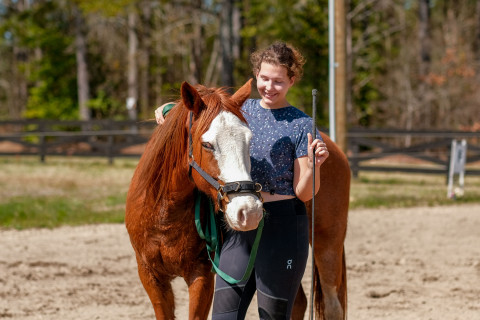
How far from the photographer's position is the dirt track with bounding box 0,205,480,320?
5.12 m

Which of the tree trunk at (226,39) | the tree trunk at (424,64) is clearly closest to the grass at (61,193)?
the tree trunk at (226,39)

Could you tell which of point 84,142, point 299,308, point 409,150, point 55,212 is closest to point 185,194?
point 299,308

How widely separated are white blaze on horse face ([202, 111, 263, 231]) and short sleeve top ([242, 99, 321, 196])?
0.18 meters

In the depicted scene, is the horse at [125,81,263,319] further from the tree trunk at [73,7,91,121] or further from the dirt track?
the tree trunk at [73,7,91,121]

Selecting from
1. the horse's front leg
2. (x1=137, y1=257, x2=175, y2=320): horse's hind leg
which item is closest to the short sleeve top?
the horse's front leg

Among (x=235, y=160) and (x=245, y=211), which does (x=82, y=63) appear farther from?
(x=245, y=211)

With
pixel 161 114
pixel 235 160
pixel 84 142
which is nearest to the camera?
pixel 235 160

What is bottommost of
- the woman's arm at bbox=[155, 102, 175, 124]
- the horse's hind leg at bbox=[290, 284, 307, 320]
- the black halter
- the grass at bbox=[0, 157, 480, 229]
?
the grass at bbox=[0, 157, 480, 229]

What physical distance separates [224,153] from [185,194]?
1.85 feet

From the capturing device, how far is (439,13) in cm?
3716

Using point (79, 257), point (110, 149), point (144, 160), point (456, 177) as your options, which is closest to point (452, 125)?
point (456, 177)

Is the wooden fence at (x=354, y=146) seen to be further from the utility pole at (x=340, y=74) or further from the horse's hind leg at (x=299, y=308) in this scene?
the horse's hind leg at (x=299, y=308)

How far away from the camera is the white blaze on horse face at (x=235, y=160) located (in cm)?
250

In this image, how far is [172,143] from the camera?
309 cm
